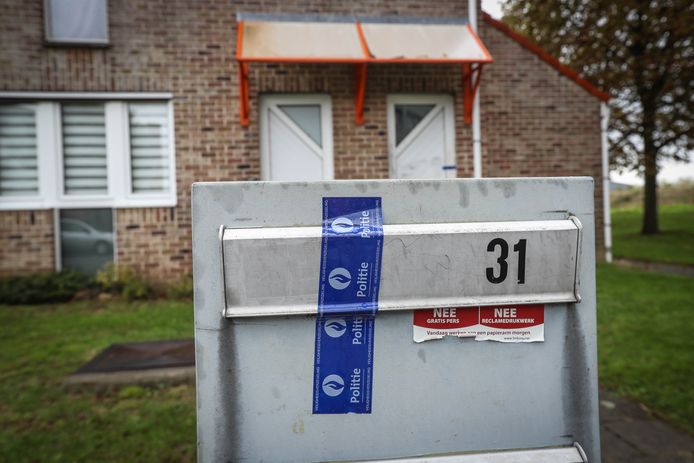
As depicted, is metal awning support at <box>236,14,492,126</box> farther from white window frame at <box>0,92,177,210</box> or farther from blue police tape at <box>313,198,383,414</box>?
blue police tape at <box>313,198,383,414</box>

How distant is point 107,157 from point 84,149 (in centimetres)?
37

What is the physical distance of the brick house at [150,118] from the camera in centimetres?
672

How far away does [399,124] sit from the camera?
7465 mm

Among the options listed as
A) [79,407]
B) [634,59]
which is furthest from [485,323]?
[634,59]

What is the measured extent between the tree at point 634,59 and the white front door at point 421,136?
8.75m

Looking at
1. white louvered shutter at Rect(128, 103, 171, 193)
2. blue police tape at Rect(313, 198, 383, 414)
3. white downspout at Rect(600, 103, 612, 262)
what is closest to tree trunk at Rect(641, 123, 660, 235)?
white downspout at Rect(600, 103, 612, 262)

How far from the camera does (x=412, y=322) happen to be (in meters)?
1.37

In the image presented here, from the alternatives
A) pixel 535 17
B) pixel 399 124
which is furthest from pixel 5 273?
pixel 535 17

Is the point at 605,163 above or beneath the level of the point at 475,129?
beneath

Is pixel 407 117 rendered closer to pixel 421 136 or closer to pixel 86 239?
pixel 421 136

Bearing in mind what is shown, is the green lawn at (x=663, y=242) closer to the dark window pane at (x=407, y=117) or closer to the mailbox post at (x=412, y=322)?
the dark window pane at (x=407, y=117)

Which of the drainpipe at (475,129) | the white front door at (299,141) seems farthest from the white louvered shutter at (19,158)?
the drainpipe at (475,129)

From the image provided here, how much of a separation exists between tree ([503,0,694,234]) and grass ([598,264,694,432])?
30.2 feet

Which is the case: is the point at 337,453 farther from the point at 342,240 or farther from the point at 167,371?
the point at 167,371
